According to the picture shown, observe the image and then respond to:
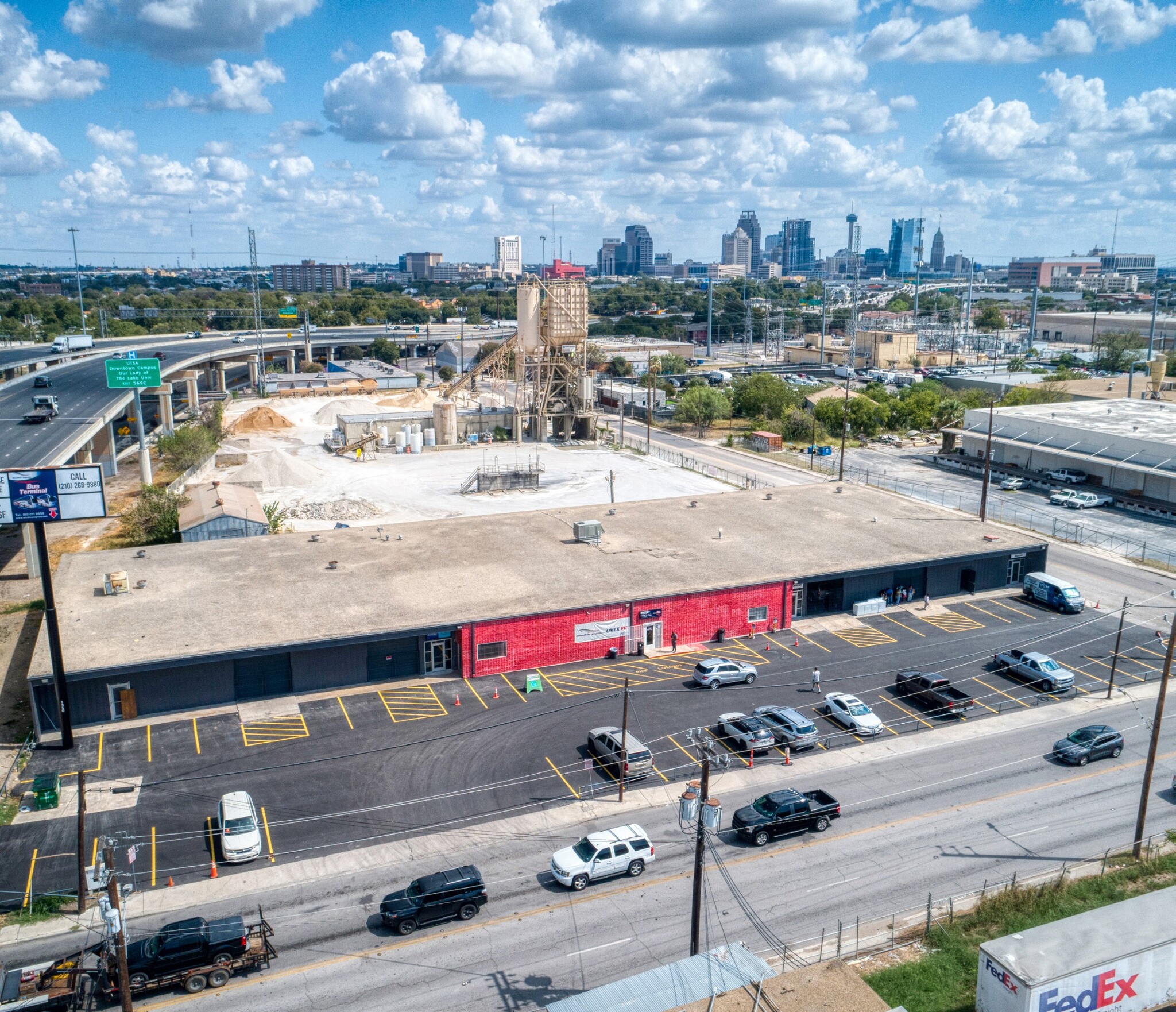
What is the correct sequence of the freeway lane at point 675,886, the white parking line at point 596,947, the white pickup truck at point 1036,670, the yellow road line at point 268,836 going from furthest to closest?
the white pickup truck at point 1036,670 < the yellow road line at point 268,836 < the white parking line at point 596,947 < the freeway lane at point 675,886

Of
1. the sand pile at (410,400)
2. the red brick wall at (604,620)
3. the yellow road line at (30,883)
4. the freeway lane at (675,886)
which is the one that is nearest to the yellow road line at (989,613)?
the red brick wall at (604,620)

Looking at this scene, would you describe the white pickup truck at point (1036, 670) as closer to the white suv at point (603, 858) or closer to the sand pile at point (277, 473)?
the white suv at point (603, 858)

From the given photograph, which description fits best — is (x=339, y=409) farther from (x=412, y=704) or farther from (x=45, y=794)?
(x=45, y=794)

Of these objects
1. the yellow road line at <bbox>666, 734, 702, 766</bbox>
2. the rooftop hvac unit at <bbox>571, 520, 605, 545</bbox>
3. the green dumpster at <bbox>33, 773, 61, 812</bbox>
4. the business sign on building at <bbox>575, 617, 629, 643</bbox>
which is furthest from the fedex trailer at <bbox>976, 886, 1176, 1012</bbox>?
the rooftop hvac unit at <bbox>571, 520, 605, 545</bbox>

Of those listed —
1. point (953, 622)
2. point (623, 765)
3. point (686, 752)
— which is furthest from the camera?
point (953, 622)

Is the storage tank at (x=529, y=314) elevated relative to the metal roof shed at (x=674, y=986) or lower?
elevated

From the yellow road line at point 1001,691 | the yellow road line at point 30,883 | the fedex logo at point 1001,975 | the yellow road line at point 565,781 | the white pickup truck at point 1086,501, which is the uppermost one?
the fedex logo at point 1001,975

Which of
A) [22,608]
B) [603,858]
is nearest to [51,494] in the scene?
[22,608]

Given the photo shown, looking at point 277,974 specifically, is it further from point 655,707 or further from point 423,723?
point 655,707
